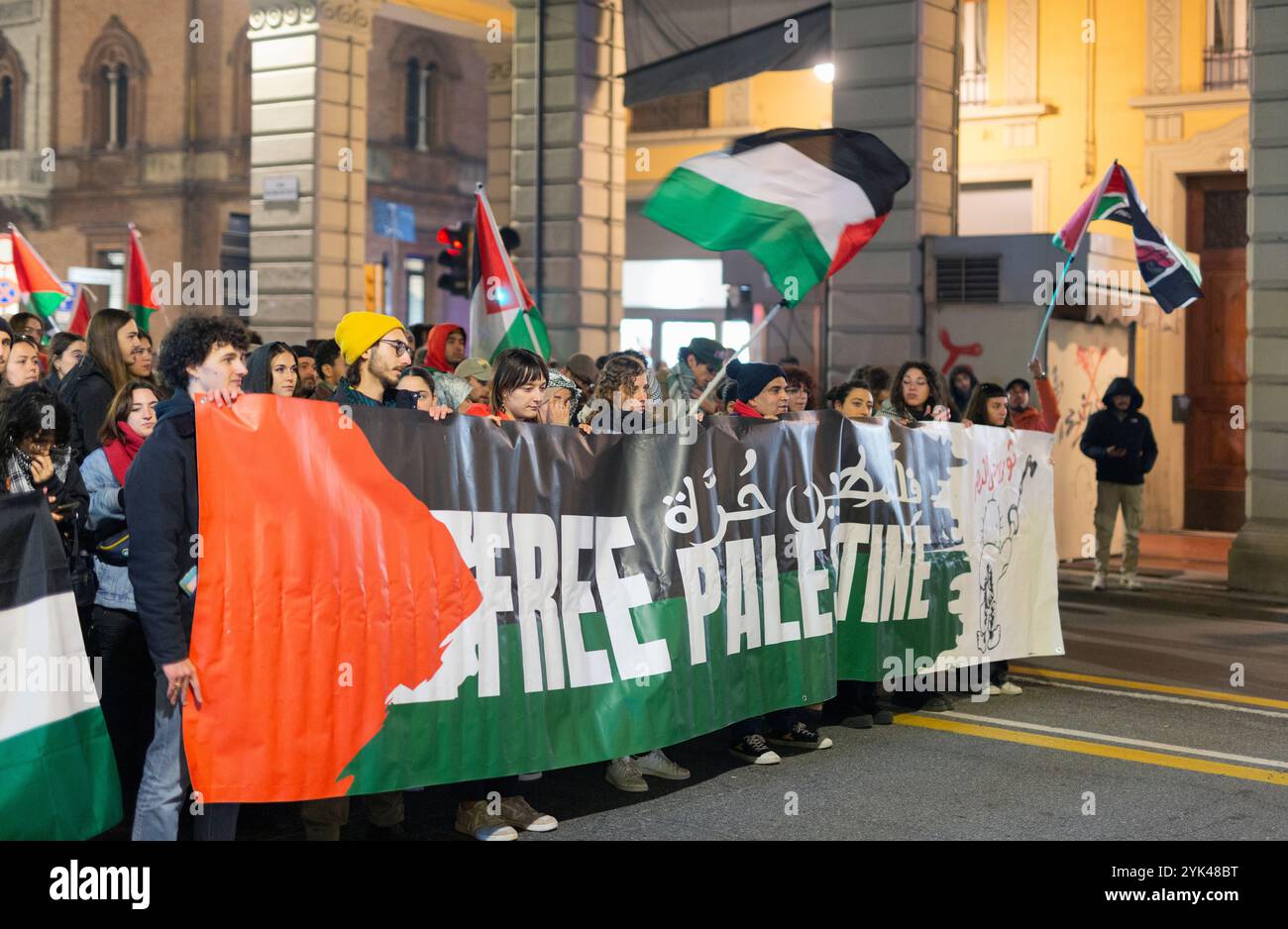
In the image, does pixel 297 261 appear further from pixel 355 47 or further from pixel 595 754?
pixel 595 754

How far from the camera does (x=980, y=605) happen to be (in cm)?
930

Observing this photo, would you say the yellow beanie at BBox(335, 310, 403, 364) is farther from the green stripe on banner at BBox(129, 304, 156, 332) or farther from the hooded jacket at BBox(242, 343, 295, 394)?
the green stripe on banner at BBox(129, 304, 156, 332)

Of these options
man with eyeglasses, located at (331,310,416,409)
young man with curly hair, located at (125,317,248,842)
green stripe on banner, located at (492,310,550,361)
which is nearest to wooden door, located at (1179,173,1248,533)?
green stripe on banner, located at (492,310,550,361)

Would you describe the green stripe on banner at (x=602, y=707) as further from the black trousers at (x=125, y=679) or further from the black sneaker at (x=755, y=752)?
the black trousers at (x=125, y=679)

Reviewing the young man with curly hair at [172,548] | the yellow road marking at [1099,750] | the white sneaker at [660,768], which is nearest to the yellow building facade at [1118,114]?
the yellow road marking at [1099,750]

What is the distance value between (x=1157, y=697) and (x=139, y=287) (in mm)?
8593

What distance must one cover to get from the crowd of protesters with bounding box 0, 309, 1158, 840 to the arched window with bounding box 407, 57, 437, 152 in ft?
119

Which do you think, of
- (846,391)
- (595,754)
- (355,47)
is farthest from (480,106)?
(595,754)

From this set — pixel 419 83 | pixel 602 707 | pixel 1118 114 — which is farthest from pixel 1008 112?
pixel 419 83

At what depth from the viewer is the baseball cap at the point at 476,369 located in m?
9.80

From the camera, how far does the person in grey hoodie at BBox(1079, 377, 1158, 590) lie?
14445 millimetres

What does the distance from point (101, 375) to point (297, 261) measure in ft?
39.3

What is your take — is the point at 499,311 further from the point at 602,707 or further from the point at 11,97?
the point at 11,97
